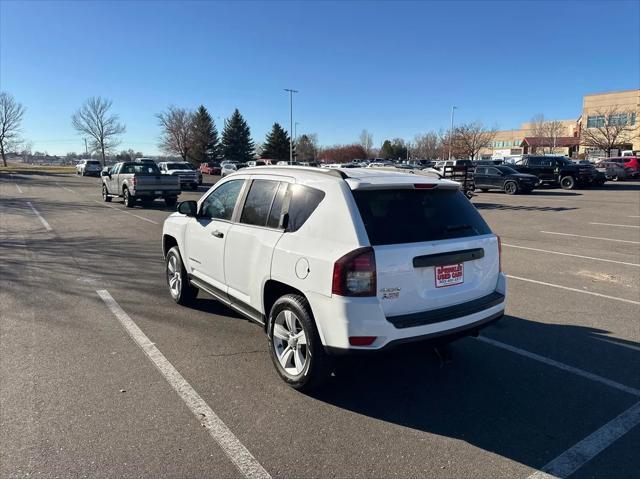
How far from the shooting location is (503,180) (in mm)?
26797

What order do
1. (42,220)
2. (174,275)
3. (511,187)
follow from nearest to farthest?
(174,275), (42,220), (511,187)

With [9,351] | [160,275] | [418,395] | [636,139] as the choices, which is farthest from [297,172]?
[636,139]

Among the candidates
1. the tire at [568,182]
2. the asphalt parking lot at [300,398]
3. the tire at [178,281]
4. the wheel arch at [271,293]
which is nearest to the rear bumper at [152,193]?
the asphalt parking lot at [300,398]

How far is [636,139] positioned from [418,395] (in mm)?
80244

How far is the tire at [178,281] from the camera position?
18.9 feet

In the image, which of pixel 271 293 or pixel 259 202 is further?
pixel 259 202

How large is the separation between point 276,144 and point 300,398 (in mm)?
85899

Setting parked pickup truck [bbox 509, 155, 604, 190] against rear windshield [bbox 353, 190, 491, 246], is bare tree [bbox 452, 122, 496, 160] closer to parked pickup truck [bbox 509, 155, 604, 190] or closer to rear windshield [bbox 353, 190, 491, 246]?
parked pickup truck [bbox 509, 155, 604, 190]

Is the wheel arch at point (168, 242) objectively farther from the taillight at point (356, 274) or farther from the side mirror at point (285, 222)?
the taillight at point (356, 274)

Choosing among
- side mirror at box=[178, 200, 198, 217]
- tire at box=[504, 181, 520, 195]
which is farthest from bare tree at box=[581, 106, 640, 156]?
side mirror at box=[178, 200, 198, 217]

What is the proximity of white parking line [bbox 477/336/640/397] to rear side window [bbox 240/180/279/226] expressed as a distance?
2.68m

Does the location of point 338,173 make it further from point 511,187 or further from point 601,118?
point 601,118

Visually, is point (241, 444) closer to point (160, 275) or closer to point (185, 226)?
point (185, 226)

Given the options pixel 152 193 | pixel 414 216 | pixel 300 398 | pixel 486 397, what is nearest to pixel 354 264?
pixel 414 216
